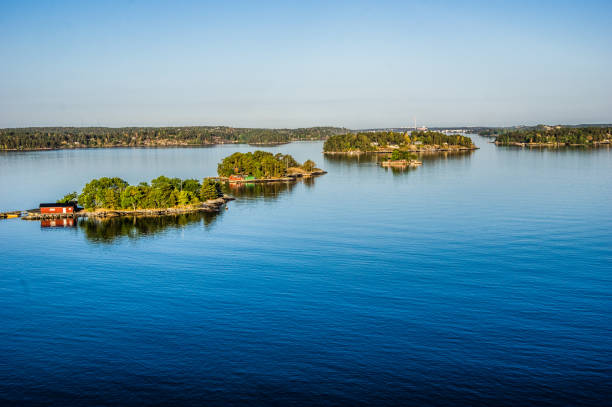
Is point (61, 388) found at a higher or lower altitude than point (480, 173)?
lower

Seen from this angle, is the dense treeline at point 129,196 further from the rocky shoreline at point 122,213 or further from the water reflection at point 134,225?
the water reflection at point 134,225

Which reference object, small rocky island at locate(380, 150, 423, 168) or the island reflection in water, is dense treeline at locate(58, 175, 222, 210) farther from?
small rocky island at locate(380, 150, 423, 168)

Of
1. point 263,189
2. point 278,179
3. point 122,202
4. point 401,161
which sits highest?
point 401,161

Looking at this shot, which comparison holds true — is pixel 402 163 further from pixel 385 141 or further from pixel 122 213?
pixel 122 213

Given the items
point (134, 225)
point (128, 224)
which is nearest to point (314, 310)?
point (134, 225)

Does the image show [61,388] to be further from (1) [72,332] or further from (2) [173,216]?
(2) [173,216]

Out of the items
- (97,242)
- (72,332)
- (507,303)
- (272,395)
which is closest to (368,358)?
(272,395)

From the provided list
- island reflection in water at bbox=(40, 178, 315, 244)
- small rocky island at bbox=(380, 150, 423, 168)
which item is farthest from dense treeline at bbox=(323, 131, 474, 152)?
island reflection in water at bbox=(40, 178, 315, 244)
